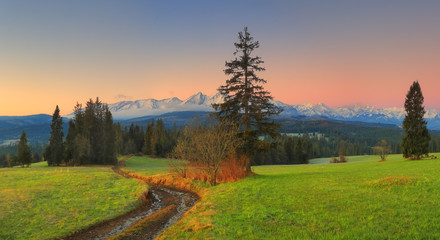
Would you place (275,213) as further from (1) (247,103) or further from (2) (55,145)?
(2) (55,145)

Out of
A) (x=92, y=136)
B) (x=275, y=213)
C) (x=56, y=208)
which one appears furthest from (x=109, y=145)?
(x=275, y=213)

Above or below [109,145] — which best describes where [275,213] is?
below

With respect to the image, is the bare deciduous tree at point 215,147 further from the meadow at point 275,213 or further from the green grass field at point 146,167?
the green grass field at point 146,167

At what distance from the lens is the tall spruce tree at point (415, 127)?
40.2 meters

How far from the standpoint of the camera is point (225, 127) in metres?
25.2

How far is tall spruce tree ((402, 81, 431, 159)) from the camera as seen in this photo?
40.2 meters

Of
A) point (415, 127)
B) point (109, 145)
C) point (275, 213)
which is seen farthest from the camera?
point (109, 145)

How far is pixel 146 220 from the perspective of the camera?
1378 cm

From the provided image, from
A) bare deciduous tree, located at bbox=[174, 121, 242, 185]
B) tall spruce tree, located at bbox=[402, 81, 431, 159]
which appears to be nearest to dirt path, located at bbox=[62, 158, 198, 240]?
bare deciduous tree, located at bbox=[174, 121, 242, 185]

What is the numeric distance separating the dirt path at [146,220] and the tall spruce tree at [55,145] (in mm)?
57532

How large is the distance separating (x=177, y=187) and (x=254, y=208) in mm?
16584

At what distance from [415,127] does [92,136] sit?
77.4m

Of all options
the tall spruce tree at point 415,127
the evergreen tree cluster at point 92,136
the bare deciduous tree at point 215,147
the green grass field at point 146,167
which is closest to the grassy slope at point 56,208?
the bare deciduous tree at point 215,147

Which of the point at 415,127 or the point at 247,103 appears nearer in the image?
the point at 247,103
